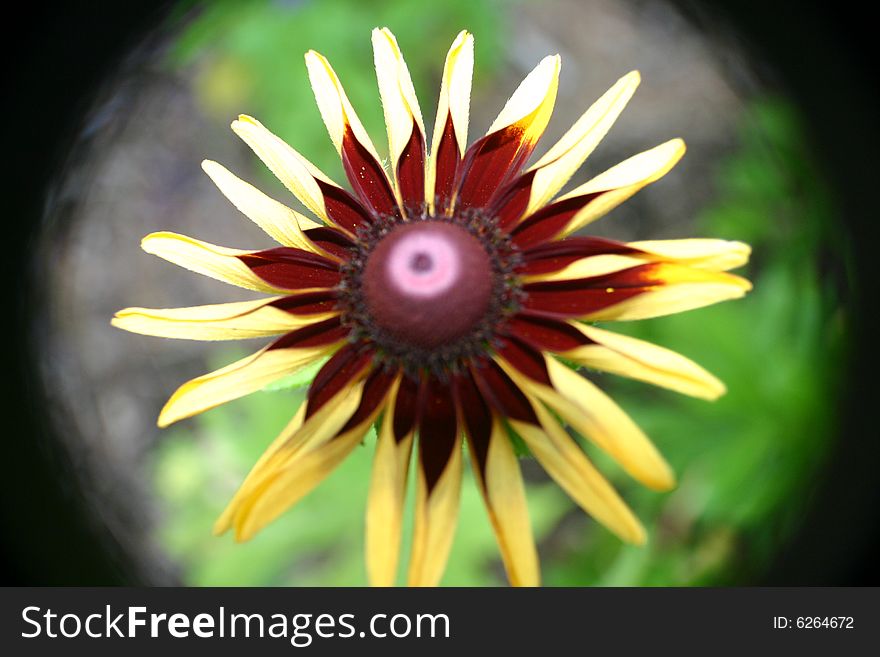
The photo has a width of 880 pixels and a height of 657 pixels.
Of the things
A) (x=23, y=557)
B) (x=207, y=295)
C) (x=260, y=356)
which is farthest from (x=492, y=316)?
(x=207, y=295)

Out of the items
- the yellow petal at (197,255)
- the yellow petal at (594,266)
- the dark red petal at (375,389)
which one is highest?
the yellow petal at (197,255)

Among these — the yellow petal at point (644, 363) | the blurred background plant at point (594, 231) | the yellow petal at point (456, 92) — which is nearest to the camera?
the yellow petal at point (644, 363)

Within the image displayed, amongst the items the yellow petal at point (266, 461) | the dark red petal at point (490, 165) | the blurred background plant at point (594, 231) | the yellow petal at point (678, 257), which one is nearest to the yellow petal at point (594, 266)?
the yellow petal at point (678, 257)

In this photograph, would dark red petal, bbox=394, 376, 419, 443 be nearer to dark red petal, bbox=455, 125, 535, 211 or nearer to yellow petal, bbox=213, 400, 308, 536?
yellow petal, bbox=213, 400, 308, 536

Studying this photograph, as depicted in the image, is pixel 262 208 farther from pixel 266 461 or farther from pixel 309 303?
pixel 266 461

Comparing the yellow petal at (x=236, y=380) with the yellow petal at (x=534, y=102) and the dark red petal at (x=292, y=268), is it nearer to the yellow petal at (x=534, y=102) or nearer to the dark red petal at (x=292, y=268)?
the dark red petal at (x=292, y=268)

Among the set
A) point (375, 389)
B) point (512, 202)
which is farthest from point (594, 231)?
point (375, 389)
